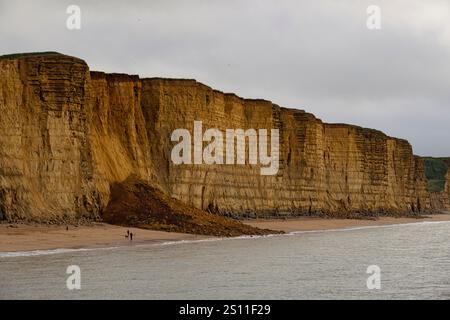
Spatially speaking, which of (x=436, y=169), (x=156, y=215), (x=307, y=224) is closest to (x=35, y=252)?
(x=156, y=215)

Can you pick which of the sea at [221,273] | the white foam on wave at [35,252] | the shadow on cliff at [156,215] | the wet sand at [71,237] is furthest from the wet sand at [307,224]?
the white foam on wave at [35,252]

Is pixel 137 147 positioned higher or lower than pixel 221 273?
higher

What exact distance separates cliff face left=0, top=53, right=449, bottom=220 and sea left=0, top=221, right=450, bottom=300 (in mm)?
7879

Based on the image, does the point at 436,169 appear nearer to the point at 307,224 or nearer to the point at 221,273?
the point at 307,224

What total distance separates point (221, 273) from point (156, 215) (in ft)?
57.1

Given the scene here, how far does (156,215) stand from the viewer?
38.6m

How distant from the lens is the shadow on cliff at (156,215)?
38.0m

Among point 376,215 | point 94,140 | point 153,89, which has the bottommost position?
point 376,215

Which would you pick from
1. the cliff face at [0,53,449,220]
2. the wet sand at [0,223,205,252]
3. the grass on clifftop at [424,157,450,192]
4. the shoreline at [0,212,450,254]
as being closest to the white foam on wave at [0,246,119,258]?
the shoreline at [0,212,450,254]

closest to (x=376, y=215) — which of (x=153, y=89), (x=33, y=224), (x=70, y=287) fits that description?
(x=153, y=89)

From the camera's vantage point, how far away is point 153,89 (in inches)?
1948
